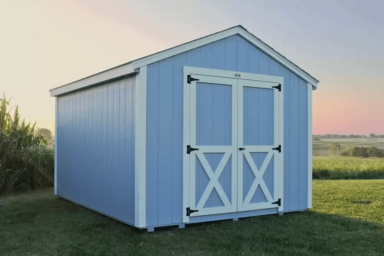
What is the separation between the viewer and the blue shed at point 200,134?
6.23 m

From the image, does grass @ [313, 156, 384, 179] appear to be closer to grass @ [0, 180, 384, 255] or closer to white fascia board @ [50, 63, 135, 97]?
grass @ [0, 180, 384, 255]

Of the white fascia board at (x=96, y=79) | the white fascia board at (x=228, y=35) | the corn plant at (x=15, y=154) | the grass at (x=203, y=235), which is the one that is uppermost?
the white fascia board at (x=228, y=35)

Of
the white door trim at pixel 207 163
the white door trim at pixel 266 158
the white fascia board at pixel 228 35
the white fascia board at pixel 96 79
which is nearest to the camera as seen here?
the white fascia board at pixel 228 35

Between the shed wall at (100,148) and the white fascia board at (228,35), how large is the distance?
46 centimetres

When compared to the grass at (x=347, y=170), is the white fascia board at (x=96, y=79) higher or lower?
higher

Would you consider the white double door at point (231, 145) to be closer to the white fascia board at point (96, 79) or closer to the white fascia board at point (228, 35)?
the white fascia board at point (228, 35)

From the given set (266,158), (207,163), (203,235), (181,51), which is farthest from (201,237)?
(181,51)

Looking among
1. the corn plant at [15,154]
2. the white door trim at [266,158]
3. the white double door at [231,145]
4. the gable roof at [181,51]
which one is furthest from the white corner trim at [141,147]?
the corn plant at [15,154]

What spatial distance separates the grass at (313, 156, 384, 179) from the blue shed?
784 cm

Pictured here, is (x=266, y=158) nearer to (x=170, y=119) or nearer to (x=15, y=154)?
(x=170, y=119)

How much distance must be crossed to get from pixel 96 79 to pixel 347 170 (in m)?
11.2

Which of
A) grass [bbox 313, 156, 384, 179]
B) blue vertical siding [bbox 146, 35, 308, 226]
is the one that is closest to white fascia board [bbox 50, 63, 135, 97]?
blue vertical siding [bbox 146, 35, 308, 226]

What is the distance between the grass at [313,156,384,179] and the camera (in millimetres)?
15312

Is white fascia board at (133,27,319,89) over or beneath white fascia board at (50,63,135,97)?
over
